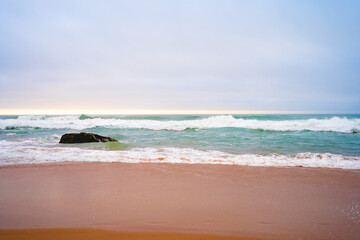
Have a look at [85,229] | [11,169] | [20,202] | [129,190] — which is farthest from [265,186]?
[11,169]

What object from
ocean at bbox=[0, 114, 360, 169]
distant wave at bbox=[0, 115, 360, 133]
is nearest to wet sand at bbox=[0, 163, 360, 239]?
ocean at bbox=[0, 114, 360, 169]

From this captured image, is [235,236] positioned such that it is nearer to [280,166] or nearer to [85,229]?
[85,229]

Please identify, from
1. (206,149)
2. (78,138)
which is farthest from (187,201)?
(78,138)

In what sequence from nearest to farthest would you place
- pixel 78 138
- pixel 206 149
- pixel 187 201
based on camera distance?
pixel 187 201 < pixel 206 149 < pixel 78 138

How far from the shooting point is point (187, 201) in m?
3.28

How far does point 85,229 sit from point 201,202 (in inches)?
60.6

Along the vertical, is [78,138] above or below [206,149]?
above

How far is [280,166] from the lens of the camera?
5.61m

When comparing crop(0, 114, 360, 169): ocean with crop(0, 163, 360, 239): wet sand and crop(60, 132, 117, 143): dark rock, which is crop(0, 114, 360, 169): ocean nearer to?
crop(60, 132, 117, 143): dark rock

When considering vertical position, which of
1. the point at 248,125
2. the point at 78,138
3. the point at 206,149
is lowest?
the point at 206,149

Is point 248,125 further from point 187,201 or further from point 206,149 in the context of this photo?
point 187,201

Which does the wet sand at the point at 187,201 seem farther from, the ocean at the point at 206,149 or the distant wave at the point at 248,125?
the distant wave at the point at 248,125

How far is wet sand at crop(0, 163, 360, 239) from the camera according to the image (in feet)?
8.39

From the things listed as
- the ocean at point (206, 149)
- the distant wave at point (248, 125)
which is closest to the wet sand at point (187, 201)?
the ocean at point (206, 149)
